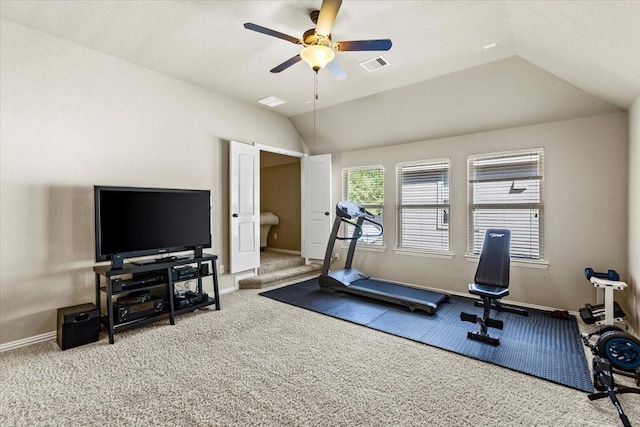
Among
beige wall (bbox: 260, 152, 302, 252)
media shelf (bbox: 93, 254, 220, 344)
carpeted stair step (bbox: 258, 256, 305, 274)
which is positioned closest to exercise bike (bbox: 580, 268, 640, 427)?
media shelf (bbox: 93, 254, 220, 344)

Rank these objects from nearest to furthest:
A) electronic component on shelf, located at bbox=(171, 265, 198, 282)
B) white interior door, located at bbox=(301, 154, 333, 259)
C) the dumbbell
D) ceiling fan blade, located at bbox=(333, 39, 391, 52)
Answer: ceiling fan blade, located at bbox=(333, 39, 391, 52), the dumbbell, electronic component on shelf, located at bbox=(171, 265, 198, 282), white interior door, located at bbox=(301, 154, 333, 259)

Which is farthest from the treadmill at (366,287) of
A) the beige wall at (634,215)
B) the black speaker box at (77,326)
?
the black speaker box at (77,326)

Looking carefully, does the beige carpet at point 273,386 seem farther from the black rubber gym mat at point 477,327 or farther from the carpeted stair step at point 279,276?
the carpeted stair step at point 279,276

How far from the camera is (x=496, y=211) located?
14.9 feet

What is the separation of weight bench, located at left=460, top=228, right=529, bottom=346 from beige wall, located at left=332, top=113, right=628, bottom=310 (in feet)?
2.07

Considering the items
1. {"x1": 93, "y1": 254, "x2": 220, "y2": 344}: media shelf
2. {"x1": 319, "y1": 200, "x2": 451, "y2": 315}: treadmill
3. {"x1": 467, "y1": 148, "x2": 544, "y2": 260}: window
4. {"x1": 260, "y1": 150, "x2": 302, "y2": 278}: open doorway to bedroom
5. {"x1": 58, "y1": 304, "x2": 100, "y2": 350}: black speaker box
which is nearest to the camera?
{"x1": 58, "y1": 304, "x2": 100, "y2": 350}: black speaker box

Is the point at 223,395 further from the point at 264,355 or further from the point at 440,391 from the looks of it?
the point at 440,391

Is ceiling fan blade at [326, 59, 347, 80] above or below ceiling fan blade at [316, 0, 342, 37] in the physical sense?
below

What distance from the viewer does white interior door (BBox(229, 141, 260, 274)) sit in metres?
4.89

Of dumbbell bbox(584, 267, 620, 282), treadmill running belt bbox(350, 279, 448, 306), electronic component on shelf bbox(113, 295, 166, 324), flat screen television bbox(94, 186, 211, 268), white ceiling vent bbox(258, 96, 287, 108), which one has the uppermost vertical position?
white ceiling vent bbox(258, 96, 287, 108)

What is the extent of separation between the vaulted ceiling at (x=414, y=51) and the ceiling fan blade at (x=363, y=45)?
1.12 ft

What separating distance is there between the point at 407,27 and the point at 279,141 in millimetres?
3274

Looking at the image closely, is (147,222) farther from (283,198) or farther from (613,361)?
(613,361)

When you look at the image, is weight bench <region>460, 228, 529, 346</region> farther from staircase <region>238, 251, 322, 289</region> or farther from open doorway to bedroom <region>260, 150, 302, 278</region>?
open doorway to bedroom <region>260, 150, 302, 278</region>
